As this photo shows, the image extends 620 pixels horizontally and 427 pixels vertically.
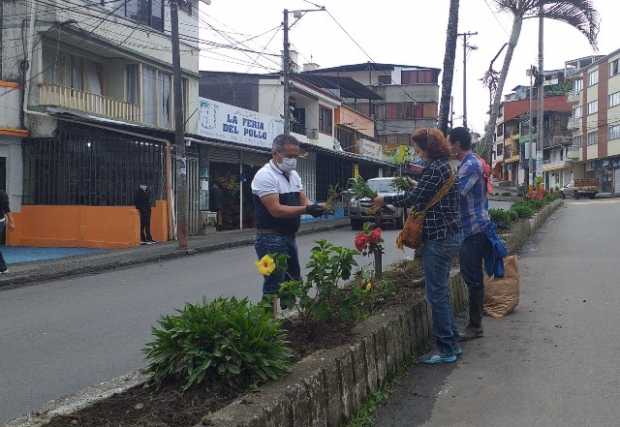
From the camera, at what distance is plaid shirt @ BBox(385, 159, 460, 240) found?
5.19 meters

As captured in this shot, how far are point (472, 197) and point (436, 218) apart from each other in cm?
91

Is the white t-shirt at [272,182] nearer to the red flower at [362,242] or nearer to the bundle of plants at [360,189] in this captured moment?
the red flower at [362,242]

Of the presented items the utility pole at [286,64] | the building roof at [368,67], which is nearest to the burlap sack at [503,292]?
the utility pole at [286,64]

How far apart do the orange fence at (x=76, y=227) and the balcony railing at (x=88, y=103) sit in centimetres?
284

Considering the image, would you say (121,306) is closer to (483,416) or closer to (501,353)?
(501,353)

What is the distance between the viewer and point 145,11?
21.4m

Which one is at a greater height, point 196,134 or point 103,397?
point 196,134

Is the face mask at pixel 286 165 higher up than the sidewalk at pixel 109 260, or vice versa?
the face mask at pixel 286 165

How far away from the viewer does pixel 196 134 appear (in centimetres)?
2175

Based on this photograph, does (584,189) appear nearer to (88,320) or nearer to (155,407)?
(88,320)

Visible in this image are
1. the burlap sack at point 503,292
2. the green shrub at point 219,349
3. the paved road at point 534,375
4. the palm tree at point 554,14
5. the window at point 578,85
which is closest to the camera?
the green shrub at point 219,349

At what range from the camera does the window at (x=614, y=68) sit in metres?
58.8

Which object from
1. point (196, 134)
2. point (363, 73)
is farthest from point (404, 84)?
point (196, 134)

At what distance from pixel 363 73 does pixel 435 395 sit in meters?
56.2
